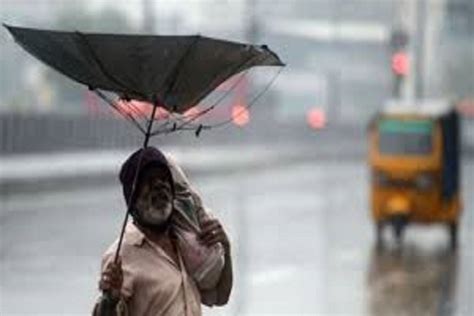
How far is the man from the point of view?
17.1 ft

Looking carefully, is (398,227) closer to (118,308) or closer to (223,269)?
(223,269)

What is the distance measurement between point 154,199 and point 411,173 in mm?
16671

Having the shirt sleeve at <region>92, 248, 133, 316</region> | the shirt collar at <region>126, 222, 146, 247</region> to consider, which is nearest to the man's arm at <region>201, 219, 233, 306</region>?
the shirt collar at <region>126, 222, 146, 247</region>

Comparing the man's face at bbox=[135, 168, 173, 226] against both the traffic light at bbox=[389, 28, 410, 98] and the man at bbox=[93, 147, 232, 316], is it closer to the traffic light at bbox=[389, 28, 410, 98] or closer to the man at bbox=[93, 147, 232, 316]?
the man at bbox=[93, 147, 232, 316]

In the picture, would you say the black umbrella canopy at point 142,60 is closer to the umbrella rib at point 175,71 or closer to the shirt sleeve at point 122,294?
the umbrella rib at point 175,71

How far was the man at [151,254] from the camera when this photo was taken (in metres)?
5.21

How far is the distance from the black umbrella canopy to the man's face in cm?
27

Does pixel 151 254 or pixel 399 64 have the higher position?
pixel 151 254

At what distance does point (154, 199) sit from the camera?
5277 mm

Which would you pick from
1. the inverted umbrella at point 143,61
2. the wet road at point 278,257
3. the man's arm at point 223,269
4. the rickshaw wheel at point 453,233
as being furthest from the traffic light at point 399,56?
the inverted umbrella at point 143,61

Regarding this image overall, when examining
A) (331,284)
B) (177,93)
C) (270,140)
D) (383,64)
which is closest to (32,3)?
(270,140)

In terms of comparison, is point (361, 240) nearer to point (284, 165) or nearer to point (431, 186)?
point (431, 186)

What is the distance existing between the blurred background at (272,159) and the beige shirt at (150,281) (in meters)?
1.40

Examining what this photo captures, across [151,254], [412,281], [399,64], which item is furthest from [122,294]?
[399,64]
